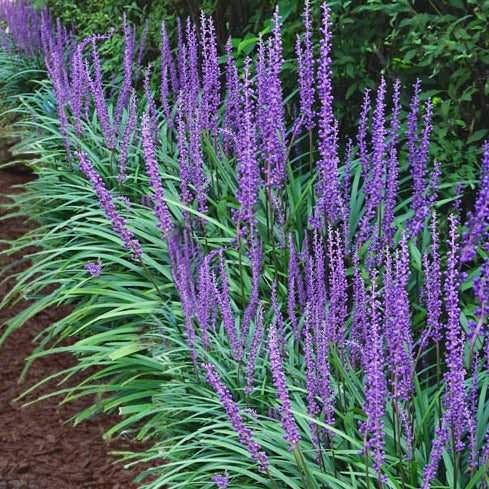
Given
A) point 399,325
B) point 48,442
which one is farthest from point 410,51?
point 48,442

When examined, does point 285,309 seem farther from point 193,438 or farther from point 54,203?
point 54,203

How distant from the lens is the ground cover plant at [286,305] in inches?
98.3

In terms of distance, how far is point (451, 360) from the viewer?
2182mm

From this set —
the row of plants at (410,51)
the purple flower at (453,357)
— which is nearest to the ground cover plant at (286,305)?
the purple flower at (453,357)

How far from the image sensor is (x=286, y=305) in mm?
3756

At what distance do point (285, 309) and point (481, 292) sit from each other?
176 centimetres

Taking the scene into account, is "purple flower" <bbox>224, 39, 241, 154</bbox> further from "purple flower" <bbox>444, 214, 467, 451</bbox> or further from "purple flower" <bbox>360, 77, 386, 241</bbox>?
"purple flower" <bbox>444, 214, 467, 451</bbox>

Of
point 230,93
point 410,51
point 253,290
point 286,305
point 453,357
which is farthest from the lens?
point 230,93

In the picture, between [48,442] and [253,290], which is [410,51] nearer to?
[253,290]

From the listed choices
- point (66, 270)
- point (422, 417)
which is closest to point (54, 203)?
point (66, 270)

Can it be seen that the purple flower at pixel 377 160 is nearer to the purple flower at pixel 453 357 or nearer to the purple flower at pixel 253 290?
the purple flower at pixel 253 290

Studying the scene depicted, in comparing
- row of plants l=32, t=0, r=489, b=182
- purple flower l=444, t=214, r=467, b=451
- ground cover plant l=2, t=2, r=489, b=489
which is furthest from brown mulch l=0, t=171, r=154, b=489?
row of plants l=32, t=0, r=489, b=182

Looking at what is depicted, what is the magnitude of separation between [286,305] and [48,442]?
4.34ft

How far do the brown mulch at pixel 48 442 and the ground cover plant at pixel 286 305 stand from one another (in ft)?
0.60
